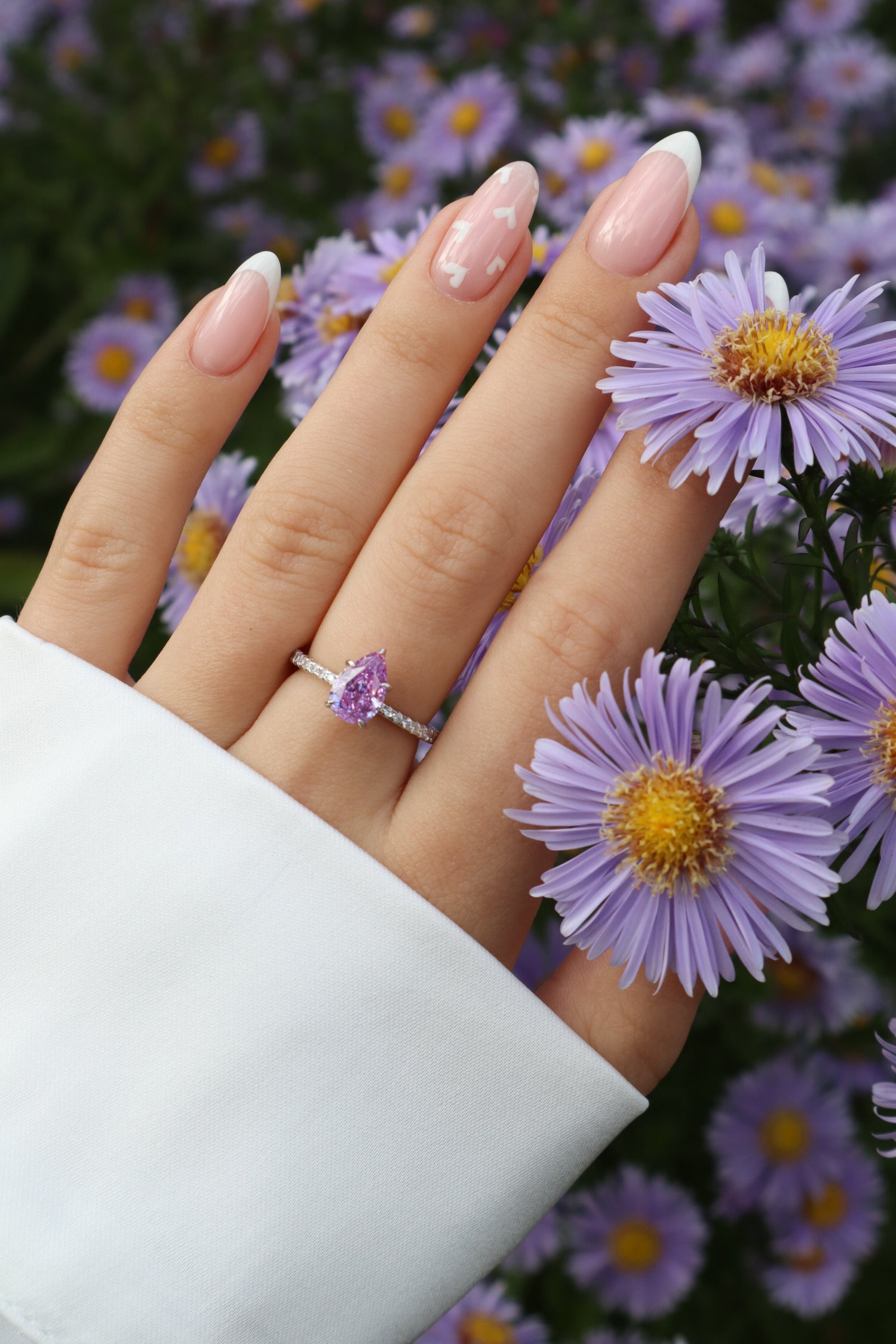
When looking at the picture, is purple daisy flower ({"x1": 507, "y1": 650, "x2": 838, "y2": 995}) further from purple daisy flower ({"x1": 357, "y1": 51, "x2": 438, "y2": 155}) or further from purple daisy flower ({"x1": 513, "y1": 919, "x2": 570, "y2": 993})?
purple daisy flower ({"x1": 357, "y1": 51, "x2": 438, "y2": 155})

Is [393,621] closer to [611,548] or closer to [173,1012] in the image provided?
[611,548]

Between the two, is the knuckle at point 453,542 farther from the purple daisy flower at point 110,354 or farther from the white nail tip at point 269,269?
the purple daisy flower at point 110,354

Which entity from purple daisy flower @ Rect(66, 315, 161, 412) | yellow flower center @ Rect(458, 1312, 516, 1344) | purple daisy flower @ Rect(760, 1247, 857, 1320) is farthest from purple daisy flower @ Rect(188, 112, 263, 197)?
purple daisy flower @ Rect(760, 1247, 857, 1320)

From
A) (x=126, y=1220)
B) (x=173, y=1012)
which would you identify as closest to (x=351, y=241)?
(x=173, y=1012)

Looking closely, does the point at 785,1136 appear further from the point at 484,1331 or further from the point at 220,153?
the point at 220,153

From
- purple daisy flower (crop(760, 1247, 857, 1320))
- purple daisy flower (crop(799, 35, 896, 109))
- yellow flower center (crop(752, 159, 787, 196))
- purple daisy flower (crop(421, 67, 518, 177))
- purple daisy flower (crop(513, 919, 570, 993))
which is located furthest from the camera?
purple daisy flower (crop(799, 35, 896, 109))

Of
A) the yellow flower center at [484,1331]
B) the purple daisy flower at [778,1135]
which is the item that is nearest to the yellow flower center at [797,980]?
the purple daisy flower at [778,1135]
